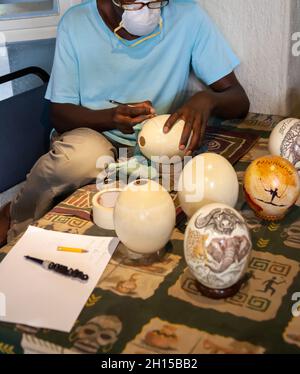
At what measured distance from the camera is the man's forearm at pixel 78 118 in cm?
128

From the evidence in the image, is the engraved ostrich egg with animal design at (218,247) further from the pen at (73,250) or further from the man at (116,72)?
the man at (116,72)

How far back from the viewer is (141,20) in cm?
123

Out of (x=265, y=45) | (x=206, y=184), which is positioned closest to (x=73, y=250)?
(x=206, y=184)

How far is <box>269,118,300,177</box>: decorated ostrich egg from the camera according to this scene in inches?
40.7

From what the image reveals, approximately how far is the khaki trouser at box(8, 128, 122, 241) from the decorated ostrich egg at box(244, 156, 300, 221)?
1.42ft

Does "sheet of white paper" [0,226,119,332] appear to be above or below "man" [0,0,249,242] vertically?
below

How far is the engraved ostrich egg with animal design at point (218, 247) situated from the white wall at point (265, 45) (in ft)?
2.84

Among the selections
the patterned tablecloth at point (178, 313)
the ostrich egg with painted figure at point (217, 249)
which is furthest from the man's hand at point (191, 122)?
the ostrich egg with painted figure at point (217, 249)

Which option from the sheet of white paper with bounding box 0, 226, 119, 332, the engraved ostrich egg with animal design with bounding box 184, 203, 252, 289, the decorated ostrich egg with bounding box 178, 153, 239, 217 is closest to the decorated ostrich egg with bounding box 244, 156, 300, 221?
the decorated ostrich egg with bounding box 178, 153, 239, 217

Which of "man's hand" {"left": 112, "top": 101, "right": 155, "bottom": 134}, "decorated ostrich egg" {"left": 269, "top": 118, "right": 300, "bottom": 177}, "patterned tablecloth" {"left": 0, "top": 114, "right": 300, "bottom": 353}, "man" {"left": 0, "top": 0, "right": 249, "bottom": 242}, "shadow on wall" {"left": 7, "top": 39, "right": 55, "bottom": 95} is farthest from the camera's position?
"shadow on wall" {"left": 7, "top": 39, "right": 55, "bottom": 95}

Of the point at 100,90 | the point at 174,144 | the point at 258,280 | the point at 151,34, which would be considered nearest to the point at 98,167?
the point at 174,144

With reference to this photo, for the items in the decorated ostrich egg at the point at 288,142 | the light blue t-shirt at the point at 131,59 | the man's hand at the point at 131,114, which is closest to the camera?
the decorated ostrich egg at the point at 288,142

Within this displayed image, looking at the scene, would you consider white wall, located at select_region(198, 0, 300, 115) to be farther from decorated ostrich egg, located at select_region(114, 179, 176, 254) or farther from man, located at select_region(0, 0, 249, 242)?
decorated ostrich egg, located at select_region(114, 179, 176, 254)
